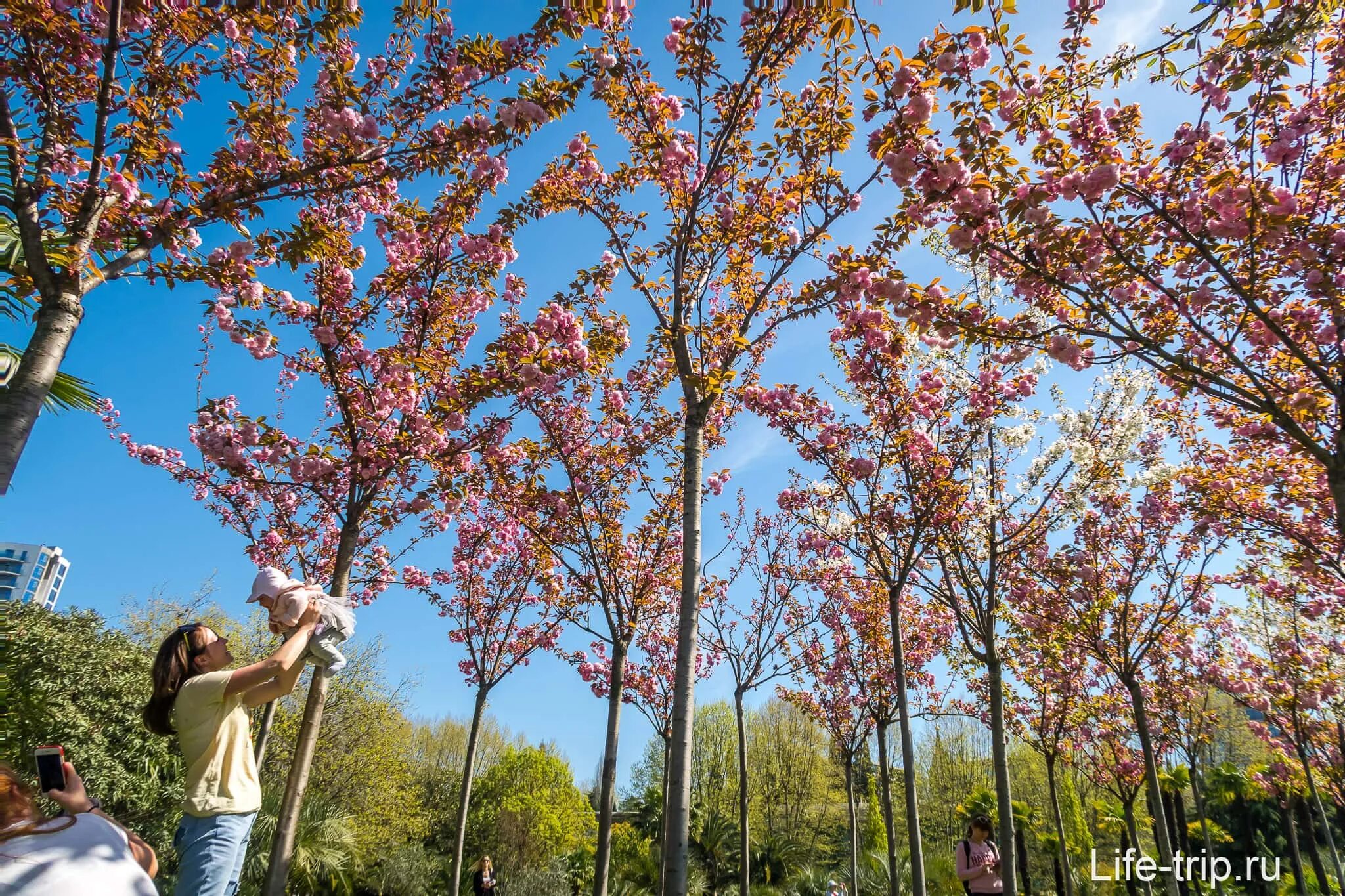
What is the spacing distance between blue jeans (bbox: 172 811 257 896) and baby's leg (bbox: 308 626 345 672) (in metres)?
0.60

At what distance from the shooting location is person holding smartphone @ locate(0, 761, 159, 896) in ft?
5.08

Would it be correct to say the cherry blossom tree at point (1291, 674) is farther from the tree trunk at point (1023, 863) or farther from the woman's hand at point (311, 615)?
the woman's hand at point (311, 615)

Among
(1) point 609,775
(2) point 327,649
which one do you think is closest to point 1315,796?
(1) point 609,775

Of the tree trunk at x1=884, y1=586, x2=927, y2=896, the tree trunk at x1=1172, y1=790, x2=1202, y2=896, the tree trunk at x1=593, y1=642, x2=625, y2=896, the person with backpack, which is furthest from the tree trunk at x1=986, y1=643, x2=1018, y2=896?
the tree trunk at x1=1172, y1=790, x2=1202, y2=896

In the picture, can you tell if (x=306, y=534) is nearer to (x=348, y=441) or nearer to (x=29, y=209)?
(x=348, y=441)

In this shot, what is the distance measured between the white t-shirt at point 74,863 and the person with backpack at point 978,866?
603cm

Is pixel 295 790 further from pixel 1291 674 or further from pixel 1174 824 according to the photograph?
pixel 1174 824

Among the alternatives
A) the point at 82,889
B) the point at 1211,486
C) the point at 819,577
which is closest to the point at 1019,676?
the point at 819,577

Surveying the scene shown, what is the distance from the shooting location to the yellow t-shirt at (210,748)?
7.72 feet

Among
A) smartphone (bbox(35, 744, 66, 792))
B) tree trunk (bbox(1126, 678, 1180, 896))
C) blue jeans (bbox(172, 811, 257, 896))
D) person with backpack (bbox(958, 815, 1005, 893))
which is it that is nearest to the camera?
smartphone (bbox(35, 744, 66, 792))

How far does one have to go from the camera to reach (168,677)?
250cm

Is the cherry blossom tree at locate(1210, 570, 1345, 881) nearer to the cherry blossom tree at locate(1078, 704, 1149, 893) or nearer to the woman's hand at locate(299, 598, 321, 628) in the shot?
the cherry blossom tree at locate(1078, 704, 1149, 893)

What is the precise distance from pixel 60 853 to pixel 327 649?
3.05 ft

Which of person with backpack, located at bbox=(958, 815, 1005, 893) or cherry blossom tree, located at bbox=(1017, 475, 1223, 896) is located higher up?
cherry blossom tree, located at bbox=(1017, 475, 1223, 896)
